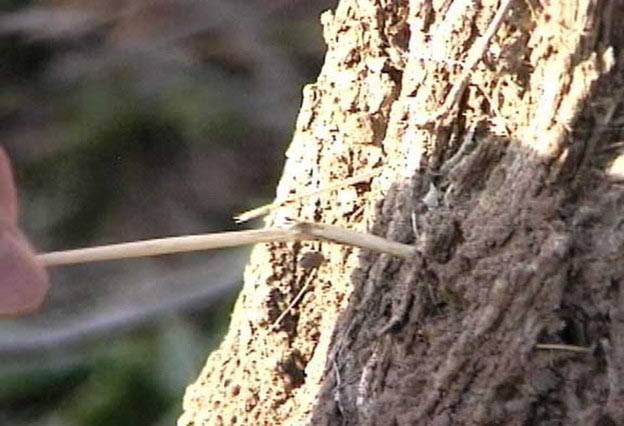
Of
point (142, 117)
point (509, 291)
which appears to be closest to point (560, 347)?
point (509, 291)

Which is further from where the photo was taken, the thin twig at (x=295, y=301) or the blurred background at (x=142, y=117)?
the blurred background at (x=142, y=117)

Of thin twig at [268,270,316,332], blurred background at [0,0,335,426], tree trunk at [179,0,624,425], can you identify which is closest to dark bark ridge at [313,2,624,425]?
tree trunk at [179,0,624,425]

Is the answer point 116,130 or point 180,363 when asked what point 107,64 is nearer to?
point 116,130

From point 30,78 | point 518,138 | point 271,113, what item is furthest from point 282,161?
point 518,138

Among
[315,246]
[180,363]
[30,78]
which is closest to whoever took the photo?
[315,246]

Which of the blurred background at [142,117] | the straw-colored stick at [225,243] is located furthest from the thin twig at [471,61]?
the blurred background at [142,117]

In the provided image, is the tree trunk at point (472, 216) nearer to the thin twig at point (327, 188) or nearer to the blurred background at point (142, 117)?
the thin twig at point (327, 188)

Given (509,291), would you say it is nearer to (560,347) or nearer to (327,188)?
(560,347)
